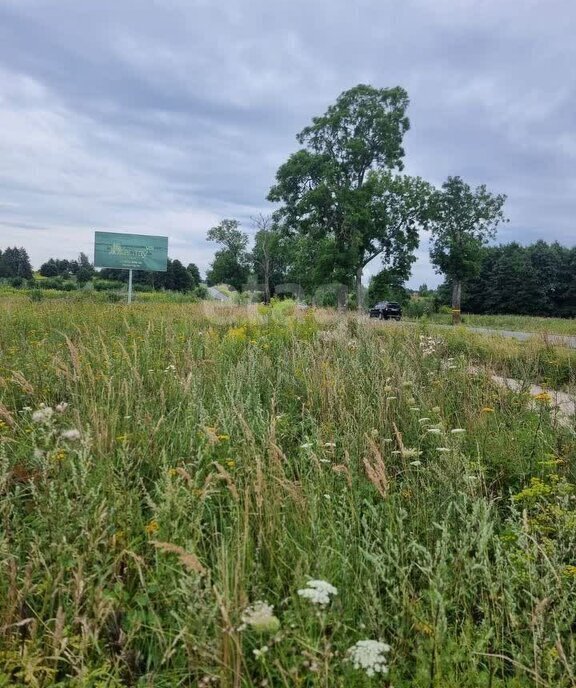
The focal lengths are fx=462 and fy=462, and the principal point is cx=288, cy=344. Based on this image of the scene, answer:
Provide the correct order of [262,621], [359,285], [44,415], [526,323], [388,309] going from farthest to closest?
[388,309] < [359,285] < [526,323] < [44,415] < [262,621]

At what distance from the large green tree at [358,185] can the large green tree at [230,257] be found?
31.4m

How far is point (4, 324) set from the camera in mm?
6973

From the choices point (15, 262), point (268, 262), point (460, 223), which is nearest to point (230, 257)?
point (268, 262)

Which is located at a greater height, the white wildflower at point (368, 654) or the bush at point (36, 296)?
the bush at point (36, 296)

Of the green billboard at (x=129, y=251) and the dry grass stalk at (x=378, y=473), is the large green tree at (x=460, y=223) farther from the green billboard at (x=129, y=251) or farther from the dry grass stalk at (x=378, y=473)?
the dry grass stalk at (x=378, y=473)

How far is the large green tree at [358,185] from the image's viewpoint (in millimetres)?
27828

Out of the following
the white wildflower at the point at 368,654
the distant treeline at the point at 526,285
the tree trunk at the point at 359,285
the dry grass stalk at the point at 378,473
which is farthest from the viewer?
the distant treeline at the point at 526,285

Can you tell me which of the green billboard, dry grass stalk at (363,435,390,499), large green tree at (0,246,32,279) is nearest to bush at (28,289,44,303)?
the green billboard

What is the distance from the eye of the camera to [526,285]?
47875 millimetres

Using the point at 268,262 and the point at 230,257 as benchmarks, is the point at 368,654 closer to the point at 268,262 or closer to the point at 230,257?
the point at 268,262

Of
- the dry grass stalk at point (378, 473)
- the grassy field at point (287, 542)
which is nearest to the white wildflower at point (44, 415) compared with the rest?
the grassy field at point (287, 542)

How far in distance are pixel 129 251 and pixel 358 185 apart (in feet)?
48.5

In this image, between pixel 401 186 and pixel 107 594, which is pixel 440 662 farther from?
pixel 401 186

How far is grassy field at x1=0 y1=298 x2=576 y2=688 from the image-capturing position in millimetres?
1189
